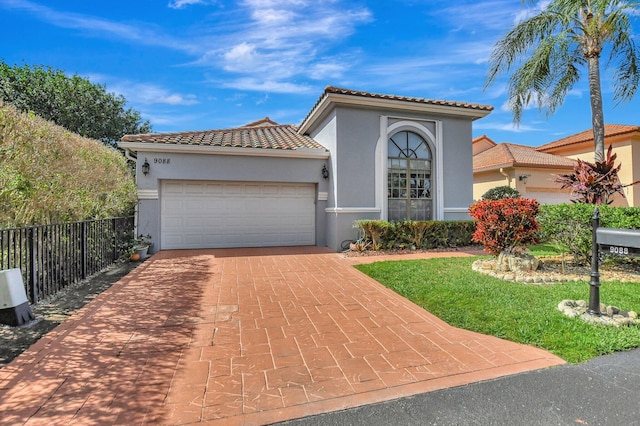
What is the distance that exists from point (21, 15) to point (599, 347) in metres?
14.8

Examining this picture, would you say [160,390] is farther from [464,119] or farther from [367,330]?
[464,119]

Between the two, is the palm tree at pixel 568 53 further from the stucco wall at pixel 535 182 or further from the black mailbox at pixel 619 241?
the black mailbox at pixel 619 241

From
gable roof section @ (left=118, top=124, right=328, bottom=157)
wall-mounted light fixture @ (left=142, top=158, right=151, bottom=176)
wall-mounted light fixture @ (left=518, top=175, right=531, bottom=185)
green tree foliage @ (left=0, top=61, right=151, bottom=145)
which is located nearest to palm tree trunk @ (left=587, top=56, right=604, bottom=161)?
wall-mounted light fixture @ (left=518, top=175, right=531, bottom=185)

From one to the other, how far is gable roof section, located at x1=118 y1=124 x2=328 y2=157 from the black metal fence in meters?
3.07

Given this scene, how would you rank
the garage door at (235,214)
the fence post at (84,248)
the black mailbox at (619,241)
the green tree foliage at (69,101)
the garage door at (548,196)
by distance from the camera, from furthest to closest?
the green tree foliage at (69,101) < the garage door at (548,196) < the garage door at (235,214) < the fence post at (84,248) < the black mailbox at (619,241)

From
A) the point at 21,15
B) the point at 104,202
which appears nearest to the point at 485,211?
the point at 104,202

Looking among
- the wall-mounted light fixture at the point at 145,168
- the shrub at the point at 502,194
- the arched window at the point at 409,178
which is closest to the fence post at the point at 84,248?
the wall-mounted light fixture at the point at 145,168

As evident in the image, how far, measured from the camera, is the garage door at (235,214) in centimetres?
1047

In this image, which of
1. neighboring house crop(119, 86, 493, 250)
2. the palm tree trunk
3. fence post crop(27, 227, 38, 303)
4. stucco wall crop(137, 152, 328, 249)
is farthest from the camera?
the palm tree trunk

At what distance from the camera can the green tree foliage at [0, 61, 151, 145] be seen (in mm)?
18641

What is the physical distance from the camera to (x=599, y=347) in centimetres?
344

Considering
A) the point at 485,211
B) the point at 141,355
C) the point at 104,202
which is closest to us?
the point at 141,355

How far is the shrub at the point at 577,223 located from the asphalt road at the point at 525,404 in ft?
17.2

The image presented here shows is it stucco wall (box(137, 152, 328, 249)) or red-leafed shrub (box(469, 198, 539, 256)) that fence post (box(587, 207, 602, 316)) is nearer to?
red-leafed shrub (box(469, 198, 539, 256))
